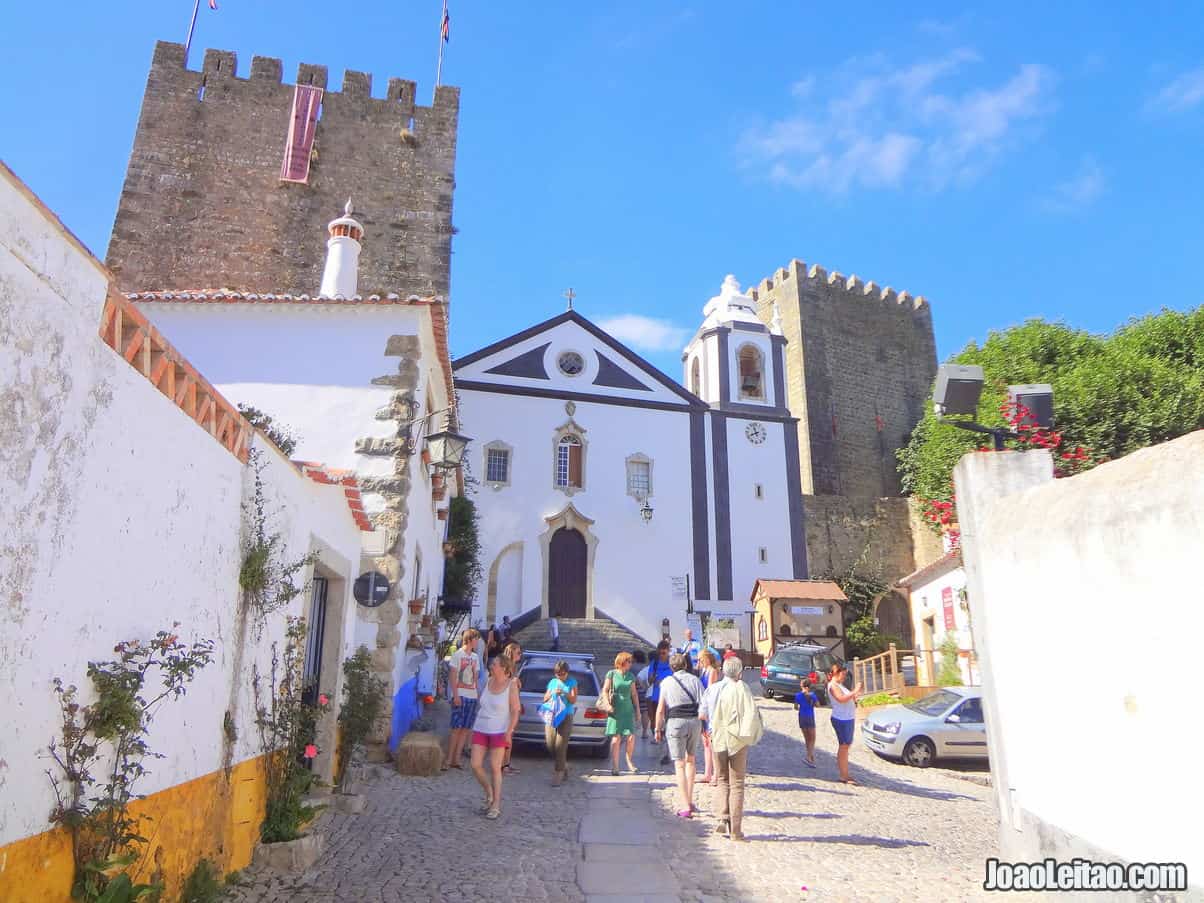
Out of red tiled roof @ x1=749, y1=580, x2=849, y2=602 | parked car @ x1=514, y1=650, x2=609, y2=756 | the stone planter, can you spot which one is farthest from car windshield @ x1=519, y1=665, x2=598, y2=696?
red tiled roof @ x1=749, y1=580, x2=849, y2=602

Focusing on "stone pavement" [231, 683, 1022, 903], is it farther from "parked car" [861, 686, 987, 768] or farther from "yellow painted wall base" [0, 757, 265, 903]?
"parked car" [861, 686, 987, 768]

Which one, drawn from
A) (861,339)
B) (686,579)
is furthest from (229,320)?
(861,339)

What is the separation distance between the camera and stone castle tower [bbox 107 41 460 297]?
53.7 ft

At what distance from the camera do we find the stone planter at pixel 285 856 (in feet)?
17.6

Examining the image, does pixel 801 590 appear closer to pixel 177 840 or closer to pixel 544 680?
pixel 544 680

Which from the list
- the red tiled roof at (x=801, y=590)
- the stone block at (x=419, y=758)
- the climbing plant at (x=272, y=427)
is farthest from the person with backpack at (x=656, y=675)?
the red tiled roof at (x=801, y=590)

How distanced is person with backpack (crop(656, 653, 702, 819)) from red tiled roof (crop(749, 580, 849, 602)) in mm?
12954

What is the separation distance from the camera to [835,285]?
1438 inches

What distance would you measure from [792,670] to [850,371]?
2242 centimetres

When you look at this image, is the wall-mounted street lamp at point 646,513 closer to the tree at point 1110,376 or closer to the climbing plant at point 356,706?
the tree at point 1110,376

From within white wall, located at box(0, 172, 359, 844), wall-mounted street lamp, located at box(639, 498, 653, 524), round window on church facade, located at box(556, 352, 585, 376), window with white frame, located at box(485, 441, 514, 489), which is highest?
round window on church facade, located at box(556, 352, 585, 376)

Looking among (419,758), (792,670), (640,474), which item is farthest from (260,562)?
(640,474)

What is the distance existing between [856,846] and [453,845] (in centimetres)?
315

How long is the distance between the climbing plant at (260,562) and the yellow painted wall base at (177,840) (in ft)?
3.31
